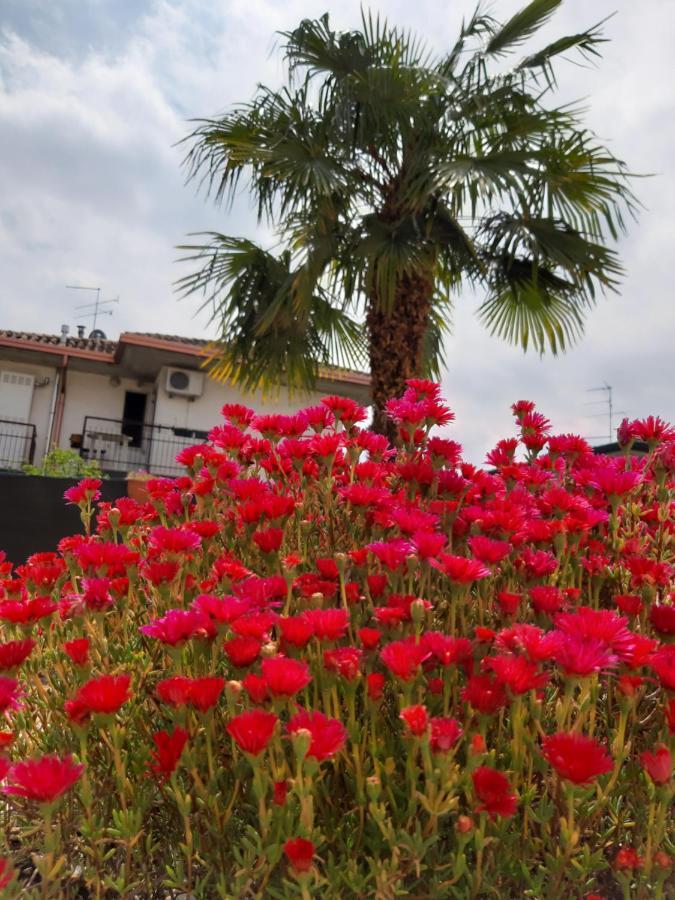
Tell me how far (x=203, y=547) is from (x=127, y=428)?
16.2 meters

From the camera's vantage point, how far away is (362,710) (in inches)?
58.3

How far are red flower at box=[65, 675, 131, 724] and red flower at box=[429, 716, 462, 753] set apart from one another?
1.64 feet

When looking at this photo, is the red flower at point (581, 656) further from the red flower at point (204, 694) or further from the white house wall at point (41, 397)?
the white house wall at point (41, 397)

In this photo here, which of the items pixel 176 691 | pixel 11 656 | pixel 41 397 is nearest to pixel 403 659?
pixel 176 691

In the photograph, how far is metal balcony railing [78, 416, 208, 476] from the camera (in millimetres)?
16172

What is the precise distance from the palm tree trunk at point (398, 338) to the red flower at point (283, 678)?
19.5 feet

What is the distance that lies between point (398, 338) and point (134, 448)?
11.3 metres

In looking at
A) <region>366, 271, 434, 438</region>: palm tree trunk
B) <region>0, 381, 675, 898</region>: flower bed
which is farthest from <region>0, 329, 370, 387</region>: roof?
<region>0, 381, 675, 898</region>: flower bed

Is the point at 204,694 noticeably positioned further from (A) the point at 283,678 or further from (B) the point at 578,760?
(B) the point at 578,760

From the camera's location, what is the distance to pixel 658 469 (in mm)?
2119

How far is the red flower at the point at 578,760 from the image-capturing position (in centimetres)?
92

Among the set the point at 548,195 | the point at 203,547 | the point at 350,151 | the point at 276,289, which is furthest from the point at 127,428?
the point at 203,547

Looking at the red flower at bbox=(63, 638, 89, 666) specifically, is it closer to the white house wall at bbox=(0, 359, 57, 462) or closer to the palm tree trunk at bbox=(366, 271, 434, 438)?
the palm tree trunk at bbox=(366, 271, 434, 438)

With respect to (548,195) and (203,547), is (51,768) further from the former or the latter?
(548,195)
